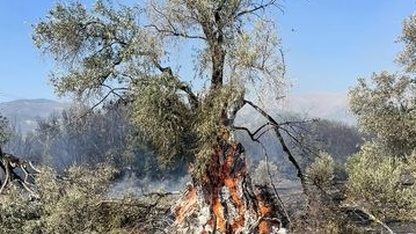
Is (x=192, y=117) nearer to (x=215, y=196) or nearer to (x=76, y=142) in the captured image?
(x=215, y=196)

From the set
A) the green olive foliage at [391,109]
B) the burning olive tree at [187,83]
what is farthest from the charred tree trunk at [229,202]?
the green olive foliage at [391,109]

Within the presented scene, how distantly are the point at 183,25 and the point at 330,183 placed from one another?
6.90 m

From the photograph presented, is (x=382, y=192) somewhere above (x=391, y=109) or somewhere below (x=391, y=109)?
below

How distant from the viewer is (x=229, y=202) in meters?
14.8

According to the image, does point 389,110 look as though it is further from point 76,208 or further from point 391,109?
point 76,208

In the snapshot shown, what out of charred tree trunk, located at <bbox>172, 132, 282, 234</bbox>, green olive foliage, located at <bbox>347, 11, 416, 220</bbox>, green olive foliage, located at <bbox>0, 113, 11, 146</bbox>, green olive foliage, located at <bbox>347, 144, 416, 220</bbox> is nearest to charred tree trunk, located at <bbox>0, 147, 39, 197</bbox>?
green olive foliage, located at <bbox>0, 113, 11, 146</bbox>

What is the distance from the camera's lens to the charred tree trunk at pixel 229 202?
14.6 m

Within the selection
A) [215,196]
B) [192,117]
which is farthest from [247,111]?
[215,196]

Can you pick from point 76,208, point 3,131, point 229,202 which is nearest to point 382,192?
point 229,202

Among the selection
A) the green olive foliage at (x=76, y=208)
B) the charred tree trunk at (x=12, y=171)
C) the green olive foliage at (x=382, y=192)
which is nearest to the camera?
the green olive foliage at (x=76, y=208)

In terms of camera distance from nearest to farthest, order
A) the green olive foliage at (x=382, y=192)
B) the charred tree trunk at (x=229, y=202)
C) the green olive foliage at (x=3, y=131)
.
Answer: the charred tree trunk at (x=229, y=202) → the green olive foliage at (x=382, y=192) → the green olive foliage at (x=3, y=131)

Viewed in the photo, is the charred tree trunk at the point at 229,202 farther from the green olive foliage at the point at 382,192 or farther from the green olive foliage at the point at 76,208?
the green olive foliage at the point at 382,192

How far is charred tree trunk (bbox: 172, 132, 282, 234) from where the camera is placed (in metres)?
14.6

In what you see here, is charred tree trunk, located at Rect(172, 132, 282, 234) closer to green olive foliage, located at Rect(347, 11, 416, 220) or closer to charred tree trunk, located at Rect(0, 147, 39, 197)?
charred tree trunk, located at Rect(0, 147, 39, 197)
